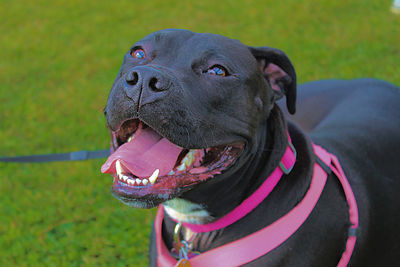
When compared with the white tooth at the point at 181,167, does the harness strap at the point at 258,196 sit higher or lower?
lower

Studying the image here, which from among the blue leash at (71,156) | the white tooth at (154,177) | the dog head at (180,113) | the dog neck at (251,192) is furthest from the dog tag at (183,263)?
the blue leash at (71,156)

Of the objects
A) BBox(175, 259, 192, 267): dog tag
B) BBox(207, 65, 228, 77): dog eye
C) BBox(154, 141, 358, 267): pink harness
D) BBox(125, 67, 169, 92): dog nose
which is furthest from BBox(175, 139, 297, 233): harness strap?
BBox(125, 67, 169, 92): dog nose

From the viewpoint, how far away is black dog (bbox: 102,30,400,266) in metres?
2.20

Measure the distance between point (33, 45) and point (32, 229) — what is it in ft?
17.9

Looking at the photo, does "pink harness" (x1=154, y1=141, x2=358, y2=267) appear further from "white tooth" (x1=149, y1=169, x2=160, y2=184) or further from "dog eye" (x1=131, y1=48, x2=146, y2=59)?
"dog eye" (x1=131, y1=48, x2=146, y2=59)

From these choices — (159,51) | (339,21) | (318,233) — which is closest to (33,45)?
(339,21)

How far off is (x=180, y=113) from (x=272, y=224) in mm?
884

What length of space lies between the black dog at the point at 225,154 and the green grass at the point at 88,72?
1356 mm

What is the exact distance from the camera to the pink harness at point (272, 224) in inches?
96.1

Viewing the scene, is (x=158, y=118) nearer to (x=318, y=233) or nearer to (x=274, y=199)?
(x=274, y=199)

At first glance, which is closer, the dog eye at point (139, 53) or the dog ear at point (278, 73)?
the dog eye at point (139, 53)

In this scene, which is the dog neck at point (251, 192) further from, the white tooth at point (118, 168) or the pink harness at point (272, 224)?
the white tooth at point (118, 168)

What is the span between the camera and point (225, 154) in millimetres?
2408

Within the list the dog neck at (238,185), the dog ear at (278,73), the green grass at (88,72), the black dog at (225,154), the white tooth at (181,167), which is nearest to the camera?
the black dog at (225,154)
